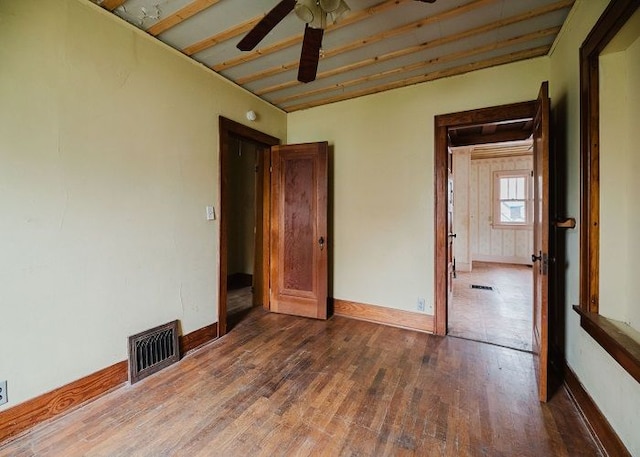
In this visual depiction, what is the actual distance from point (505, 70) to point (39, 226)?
375cm

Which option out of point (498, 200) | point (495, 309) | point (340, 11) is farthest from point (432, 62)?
point (498, 200)

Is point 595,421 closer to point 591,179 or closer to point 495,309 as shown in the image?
point 591,179

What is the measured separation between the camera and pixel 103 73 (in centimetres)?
191

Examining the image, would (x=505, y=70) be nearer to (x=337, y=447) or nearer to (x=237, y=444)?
(x=337, y=447)

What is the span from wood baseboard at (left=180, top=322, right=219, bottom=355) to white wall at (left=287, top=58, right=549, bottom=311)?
1.46 m

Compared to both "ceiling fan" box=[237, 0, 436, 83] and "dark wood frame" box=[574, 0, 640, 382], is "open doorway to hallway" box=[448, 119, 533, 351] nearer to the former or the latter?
"dark wood frame" box=[574, 0, 640, 382]

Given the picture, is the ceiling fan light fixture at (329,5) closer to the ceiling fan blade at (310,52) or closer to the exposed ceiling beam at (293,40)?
the ceiling fan blade at (310,52)

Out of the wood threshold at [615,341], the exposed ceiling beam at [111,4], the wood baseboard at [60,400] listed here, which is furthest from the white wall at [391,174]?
the wood baseboard at [60,400]

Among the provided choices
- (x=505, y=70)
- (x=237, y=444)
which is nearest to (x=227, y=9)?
(x=505, y=70)

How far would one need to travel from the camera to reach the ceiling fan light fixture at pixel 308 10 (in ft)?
4.67

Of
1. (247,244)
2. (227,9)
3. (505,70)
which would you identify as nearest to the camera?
(227,9)

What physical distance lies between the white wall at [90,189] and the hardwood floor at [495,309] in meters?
2.82

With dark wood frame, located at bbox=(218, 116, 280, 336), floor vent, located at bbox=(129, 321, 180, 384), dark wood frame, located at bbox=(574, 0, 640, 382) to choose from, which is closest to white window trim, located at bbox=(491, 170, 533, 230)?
dark wood frame, located at bbox=(574, 0, 640, 382)

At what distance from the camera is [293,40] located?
7.27 feet
